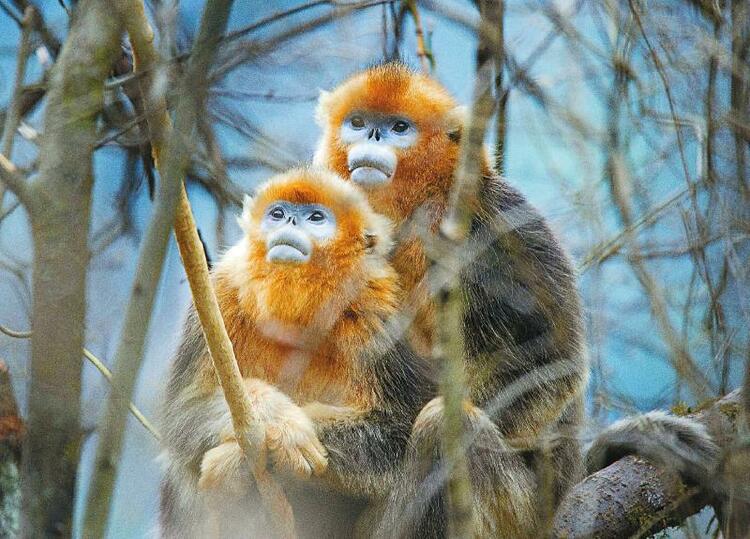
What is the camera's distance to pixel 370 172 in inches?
129

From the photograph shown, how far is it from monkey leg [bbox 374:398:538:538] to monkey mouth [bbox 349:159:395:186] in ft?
2.68

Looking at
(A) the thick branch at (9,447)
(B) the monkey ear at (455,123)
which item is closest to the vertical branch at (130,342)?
(A) the thick branch at (9,447)

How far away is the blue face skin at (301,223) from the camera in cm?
304

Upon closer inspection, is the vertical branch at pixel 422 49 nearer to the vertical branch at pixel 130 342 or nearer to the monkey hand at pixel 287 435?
the monkey hand at pixel 287 435

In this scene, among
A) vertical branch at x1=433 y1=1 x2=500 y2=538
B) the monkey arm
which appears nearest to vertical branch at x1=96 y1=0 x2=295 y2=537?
vertical branch at x1=433 y1=1 x2=500 y2=538

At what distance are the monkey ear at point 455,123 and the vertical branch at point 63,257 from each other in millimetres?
1505

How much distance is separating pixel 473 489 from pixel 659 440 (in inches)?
22.9

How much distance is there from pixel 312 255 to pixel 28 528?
129 centimetres

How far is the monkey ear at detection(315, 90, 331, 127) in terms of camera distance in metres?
3.75

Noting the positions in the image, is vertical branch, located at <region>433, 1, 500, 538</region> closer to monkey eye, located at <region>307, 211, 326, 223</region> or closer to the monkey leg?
the monkey leg

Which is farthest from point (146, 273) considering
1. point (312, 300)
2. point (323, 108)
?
point (323, 108)

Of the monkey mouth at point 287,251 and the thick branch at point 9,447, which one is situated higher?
the monkey mouth at point 287,251

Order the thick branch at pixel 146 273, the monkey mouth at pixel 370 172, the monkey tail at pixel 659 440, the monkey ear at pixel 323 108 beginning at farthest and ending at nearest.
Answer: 1. the monkey ear at pixel 323 108
2. the monkey mouth at pixel 370 172
3. the monkey tail at pixel 659 440
4. the thick branch at pixel 146 273

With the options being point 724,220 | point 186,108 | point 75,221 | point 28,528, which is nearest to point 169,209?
point 186,108
